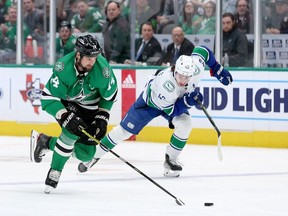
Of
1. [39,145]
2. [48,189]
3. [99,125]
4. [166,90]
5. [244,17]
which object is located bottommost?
[48,189]

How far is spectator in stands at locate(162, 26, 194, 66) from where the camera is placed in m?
11.3

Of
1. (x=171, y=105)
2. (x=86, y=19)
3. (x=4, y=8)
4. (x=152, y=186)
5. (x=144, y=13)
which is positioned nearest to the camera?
(x=152, y=186)

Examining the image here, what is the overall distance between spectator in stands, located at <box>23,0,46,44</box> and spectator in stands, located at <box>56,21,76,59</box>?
0.77ft

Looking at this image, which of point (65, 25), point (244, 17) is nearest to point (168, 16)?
point (244, 17)

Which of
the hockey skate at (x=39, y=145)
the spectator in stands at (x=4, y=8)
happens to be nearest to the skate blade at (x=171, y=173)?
the hockey skate at (x=39, y=145)

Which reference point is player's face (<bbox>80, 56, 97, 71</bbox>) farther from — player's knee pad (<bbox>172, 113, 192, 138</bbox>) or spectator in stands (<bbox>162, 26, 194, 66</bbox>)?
spectator in stands (<bbox>162, 26, 194, 66</bbox>)

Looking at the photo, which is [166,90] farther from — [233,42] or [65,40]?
[65,40]

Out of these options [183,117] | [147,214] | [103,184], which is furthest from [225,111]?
[147,214]

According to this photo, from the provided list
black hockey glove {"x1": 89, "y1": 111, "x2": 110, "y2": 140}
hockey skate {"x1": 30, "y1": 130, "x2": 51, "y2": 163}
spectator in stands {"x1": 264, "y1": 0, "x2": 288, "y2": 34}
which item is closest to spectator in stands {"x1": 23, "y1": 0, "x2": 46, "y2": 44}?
spectator in stands {"x1": 264, "y1": 0, "x2": 288, "y2": 34}

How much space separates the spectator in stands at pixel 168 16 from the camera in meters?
11.3

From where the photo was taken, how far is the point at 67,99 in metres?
7.32

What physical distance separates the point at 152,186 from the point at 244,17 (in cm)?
378

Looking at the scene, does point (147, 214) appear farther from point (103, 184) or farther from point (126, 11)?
point (126, 11)

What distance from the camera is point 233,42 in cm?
1107
